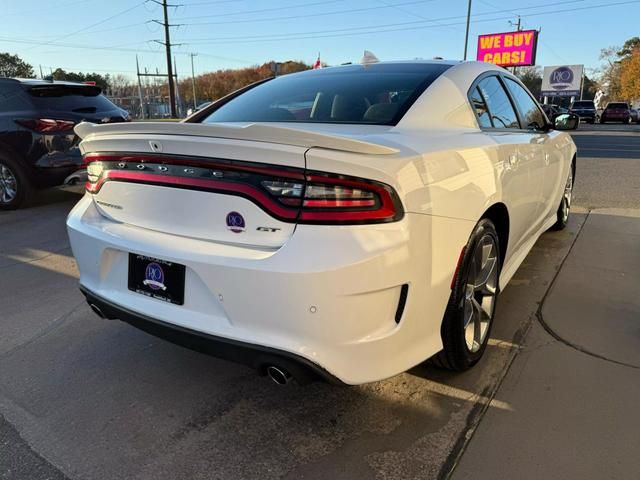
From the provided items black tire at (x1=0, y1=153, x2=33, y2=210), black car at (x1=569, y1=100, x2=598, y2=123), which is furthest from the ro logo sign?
black tire at (x1=0, y1=153, x2=33, y2=210)

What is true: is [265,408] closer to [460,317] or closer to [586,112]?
[460,317]

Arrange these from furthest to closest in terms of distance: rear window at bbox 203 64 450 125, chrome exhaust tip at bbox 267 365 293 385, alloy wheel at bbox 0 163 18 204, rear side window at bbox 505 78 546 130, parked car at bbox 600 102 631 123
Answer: parked car at bbox 600 102 631 123, alloy wheel at bbox 0 163 18 204, rear side window at bbox 505 78 546 130, rear window at bbox 203 64 450 125, chrome exhaust tip at bbox 267 365 293 385

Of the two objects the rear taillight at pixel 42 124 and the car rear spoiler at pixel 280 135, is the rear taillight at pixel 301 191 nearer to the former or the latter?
the car rear spoiler at pixel 280 135

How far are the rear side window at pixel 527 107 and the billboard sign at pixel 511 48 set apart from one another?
143 feet

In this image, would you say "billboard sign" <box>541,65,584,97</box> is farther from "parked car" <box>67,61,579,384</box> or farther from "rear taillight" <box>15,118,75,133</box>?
Result: "parked car" <box>67,61,579,384</box>

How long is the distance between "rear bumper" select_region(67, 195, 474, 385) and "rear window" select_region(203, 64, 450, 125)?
33.0 inches

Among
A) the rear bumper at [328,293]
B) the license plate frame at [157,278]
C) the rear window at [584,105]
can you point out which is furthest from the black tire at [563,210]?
the rear window at [584,105]

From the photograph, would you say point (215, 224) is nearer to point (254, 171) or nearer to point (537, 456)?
point (254, 171)

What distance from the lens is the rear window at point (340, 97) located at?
2650 millimetres

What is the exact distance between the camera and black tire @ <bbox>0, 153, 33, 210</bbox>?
6.49 m

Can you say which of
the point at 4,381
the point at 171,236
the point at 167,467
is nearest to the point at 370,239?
the point at 171,236

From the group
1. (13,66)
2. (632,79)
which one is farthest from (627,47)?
(13,66)

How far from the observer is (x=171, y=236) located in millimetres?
2096

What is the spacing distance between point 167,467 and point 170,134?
132 cm
